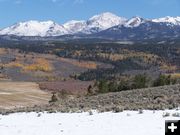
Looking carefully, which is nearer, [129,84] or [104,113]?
[104,113]

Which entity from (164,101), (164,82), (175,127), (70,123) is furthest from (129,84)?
(175,127)

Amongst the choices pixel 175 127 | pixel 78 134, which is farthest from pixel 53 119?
pixel 175 127

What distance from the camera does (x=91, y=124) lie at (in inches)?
896

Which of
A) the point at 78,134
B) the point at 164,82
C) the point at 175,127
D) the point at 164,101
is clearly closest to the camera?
the point at 175,127

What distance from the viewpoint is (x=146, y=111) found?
86.1 ft

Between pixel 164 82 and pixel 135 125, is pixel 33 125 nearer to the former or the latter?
pixel 135 125

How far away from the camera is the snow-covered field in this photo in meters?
20.2

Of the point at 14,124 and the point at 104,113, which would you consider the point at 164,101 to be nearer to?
the point at 104,113

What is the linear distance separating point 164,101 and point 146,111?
497 cm

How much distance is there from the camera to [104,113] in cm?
2688

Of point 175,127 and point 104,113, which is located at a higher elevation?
point 175,127

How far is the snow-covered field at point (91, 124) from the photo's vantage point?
2020 cm

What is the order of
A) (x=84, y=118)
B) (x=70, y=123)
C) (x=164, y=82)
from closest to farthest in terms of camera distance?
(x=70, y=123) → (x=84, y=118) → (x=164, y=82)

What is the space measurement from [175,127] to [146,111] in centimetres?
1442
